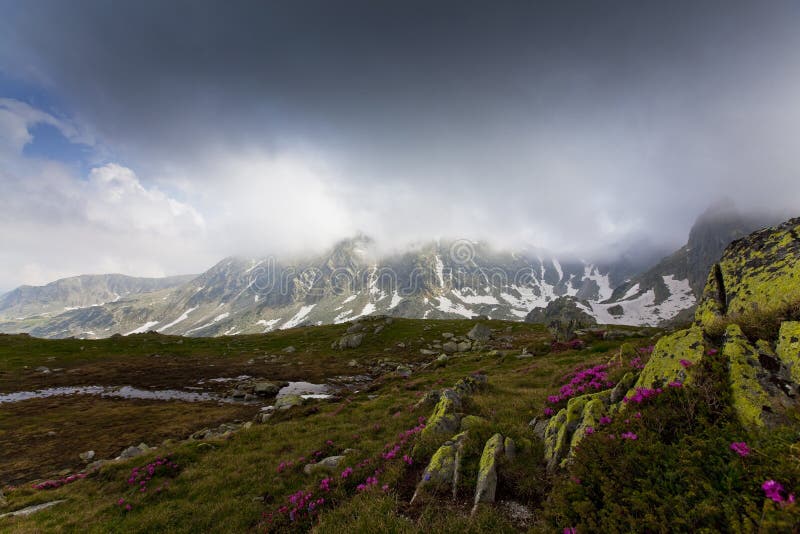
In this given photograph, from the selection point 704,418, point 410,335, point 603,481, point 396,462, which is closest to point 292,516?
point 396,462

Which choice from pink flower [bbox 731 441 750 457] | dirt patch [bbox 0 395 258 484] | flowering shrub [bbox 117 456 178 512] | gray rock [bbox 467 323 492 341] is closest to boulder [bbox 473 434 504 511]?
pink flower [bbox 731 441 750 457]

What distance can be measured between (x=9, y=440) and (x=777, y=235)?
53.9 m

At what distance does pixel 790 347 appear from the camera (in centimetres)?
642

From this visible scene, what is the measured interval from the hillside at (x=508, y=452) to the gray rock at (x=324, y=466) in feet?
0.47

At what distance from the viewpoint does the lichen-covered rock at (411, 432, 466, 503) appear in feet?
27.7

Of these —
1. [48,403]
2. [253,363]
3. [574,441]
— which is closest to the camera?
[574,441]

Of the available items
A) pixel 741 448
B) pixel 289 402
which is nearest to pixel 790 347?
pixel 741 448

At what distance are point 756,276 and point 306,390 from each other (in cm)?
4002

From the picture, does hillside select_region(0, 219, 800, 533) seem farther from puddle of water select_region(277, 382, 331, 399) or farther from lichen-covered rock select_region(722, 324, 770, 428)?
puddle of water select_region(277, 382, 331, 399)

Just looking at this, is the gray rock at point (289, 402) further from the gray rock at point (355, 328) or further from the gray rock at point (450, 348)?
the gray rock at point (355, 328)

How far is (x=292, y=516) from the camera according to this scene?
10.1 metres

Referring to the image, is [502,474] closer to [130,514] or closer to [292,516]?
[292,516]

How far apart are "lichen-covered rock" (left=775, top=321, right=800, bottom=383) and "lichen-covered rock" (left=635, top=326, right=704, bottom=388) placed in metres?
1.31

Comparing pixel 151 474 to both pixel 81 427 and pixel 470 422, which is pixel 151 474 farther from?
pixel 81 427
